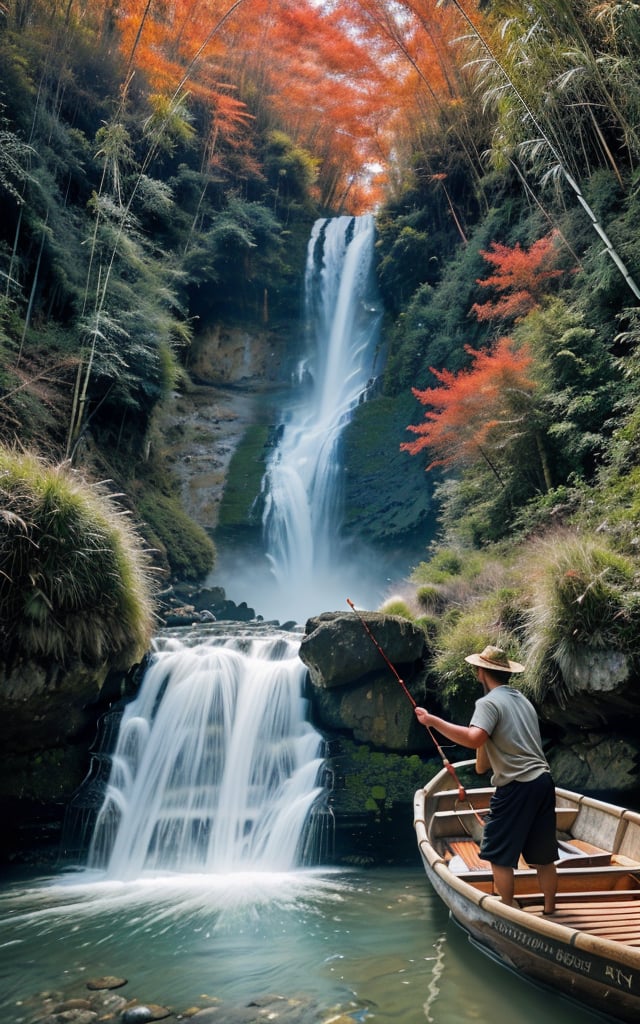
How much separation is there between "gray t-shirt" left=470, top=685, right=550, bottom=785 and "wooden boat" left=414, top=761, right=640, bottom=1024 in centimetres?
77

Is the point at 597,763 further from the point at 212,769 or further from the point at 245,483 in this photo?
the point at 245,483

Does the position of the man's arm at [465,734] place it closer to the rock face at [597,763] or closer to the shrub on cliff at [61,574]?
the rock face at [597,763]

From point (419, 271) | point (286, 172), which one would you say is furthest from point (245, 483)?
point (286, 172)

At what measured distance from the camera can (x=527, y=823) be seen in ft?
12.9

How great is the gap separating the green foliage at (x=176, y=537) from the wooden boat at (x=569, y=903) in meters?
10.7

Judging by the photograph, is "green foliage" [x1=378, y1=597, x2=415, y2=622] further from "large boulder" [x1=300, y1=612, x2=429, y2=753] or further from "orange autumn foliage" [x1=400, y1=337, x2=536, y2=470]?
"orange autumn foliage" [x1=400, y1=337, x2=536, y2=470]

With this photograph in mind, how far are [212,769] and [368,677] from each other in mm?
2337

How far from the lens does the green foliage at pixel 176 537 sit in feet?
51.4

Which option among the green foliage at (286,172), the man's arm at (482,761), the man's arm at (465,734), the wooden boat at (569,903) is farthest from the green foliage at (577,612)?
the green foliage at (286,172)

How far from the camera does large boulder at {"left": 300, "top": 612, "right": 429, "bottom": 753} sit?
8.35 metres

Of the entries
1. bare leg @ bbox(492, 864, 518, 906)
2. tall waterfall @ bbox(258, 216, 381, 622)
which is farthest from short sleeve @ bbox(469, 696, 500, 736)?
tall waterfall @ bbox(258, 216, 381, 622)

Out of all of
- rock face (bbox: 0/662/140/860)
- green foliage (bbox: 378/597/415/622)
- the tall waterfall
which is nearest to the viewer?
rock face (bbox: 0/662/140/860)

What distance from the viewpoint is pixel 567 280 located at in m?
13.4

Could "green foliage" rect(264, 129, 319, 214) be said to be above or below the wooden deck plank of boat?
above
